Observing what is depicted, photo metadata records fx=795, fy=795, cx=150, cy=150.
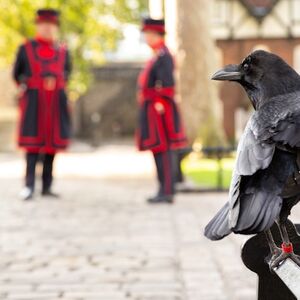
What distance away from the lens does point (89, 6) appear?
16.6 meters

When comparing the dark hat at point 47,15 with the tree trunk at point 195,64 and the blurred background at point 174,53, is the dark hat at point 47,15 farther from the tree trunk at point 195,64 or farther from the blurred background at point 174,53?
the tree trunk at point 195,64

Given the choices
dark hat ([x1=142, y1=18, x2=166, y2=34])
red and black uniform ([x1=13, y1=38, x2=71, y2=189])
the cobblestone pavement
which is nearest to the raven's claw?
the cobblestone pavement

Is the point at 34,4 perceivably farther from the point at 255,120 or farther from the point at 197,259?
the point at 255,120

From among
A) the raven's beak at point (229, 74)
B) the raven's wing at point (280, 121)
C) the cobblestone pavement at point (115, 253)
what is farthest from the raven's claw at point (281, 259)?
the cobblestone pavement at point (115, 253)

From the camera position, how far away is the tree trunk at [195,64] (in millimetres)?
14266

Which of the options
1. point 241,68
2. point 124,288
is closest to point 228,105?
point 124,288

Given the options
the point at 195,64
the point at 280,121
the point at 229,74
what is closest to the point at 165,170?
the point at 229,74

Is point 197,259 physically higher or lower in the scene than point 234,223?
lower

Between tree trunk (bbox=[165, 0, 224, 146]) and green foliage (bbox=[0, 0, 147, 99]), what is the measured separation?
229 cm

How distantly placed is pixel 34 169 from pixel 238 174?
265 inches

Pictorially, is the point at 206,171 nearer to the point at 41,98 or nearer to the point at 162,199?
the point at 162,199

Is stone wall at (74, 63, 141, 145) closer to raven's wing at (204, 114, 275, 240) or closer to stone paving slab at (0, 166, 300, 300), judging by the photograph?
stone paving slab at (0, 166, 300, 300)

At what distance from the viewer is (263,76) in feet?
6.62

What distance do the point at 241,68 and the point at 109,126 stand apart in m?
25.2
